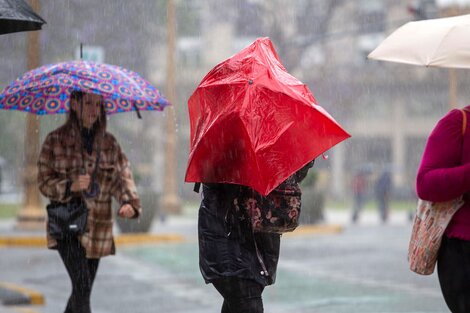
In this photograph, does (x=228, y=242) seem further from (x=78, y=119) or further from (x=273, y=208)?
(x=78, y=119)

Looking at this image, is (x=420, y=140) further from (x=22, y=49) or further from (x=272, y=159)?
(x=272, y=159)

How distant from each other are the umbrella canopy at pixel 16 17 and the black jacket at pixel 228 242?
71.5 inches

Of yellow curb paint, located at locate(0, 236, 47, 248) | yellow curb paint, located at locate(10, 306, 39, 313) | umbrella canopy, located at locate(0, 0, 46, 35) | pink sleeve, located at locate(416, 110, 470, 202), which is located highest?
umbrella canopy, located at locate(0, 0, 46, 35)

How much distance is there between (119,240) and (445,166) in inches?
523

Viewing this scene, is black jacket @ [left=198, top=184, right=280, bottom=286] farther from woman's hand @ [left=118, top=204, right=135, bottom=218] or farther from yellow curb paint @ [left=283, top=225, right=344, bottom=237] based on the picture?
yellow curb paint @ [left=283, top=225, right=344, bottom=237]

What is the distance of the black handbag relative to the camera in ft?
19.5

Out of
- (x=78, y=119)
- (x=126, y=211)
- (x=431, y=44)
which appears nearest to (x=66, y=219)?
(x=126, y=211)

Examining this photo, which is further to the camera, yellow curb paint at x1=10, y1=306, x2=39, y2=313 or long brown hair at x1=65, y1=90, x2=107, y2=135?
yellow curb paint at x1=10, y1=306, x2=39, y2=313

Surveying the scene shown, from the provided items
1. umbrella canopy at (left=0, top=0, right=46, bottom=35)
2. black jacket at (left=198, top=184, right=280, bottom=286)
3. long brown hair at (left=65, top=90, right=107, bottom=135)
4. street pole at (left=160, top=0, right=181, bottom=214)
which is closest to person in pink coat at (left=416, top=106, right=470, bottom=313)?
black jacket at (left=198, top=184, right=280, bottom=286)

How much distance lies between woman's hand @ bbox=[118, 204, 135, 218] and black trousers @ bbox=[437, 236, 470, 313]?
2336 millimetres

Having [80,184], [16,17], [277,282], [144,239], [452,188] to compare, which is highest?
[16,17]

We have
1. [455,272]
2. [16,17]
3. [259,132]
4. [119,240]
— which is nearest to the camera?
[455,272]

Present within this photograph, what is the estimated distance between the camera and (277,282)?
1108 cm

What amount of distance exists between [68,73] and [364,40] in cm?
4380
